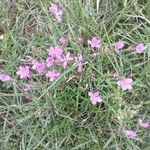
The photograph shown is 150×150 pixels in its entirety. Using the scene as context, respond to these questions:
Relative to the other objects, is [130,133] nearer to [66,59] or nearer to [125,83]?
[125,83]

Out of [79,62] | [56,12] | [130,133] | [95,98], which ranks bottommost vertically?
[130,133]

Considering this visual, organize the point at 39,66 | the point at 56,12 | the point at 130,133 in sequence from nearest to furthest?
1. the point at 130,133
2. the point at 39,66
3. the point at 56,12

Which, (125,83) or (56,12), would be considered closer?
(125,83)

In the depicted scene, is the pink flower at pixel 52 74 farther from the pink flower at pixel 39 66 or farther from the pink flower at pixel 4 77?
the pink flower at pixel 4 77

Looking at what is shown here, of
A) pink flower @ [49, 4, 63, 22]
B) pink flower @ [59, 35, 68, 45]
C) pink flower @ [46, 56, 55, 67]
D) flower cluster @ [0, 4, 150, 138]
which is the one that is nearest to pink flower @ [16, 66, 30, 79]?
flower cluster @ [0, 4, 150, 138]

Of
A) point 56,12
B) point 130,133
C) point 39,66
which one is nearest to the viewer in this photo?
point 130,133

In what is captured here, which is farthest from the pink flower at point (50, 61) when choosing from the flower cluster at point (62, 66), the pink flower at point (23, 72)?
the pink flower at point (23, 72)

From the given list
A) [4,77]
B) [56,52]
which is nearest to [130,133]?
[56,52]

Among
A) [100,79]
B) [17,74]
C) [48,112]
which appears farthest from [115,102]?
[17,74]

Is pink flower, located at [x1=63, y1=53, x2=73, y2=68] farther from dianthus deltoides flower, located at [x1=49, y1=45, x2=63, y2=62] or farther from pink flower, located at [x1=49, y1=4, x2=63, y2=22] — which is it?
pink flower, located at [x1=49, y1=4, x2=63, y2=22]
